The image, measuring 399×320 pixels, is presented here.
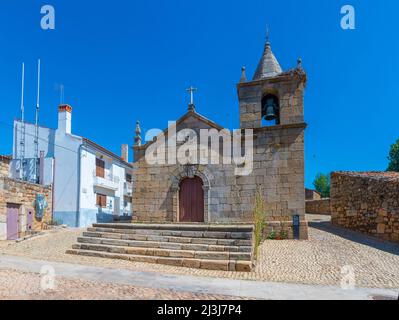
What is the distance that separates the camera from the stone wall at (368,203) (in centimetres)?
1093

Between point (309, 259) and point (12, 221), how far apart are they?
12.9m

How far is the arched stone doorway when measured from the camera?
1265 cm

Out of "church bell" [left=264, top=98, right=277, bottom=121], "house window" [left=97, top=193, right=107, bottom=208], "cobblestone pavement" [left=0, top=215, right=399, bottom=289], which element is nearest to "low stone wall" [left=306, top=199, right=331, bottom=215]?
"cobblestone pavement" [left=0, top=215, right=399, bottom=289]

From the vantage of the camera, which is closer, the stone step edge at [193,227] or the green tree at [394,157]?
the stone step edge at [193,227]

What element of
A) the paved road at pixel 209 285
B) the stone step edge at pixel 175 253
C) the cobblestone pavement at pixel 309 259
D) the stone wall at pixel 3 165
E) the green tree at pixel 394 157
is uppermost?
the green tree at pixel 394 157

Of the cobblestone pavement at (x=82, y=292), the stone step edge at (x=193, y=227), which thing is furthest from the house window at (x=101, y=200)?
the cobblestone pavement at (x=82, y=292)

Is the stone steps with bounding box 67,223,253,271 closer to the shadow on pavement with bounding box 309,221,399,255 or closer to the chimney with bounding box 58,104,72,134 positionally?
the shadow on pavement with bounding box 309,221,399,255

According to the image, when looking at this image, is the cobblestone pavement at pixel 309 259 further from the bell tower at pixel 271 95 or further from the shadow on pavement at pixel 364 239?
the bell tower at pixel 271 95

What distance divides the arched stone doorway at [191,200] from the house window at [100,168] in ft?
36.6

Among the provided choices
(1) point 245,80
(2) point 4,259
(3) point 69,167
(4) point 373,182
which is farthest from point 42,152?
(4) point 373,182

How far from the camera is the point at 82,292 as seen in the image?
201 inches

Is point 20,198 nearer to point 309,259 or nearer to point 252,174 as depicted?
point 252,174
